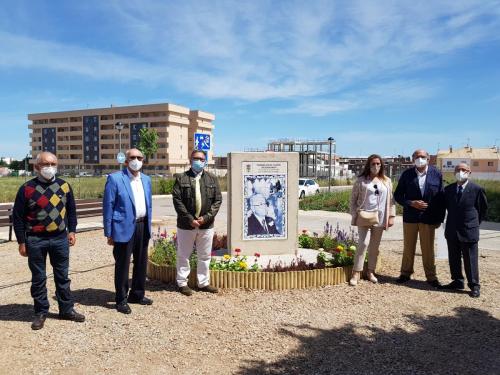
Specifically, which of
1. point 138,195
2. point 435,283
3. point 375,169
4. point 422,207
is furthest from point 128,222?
point 435,283

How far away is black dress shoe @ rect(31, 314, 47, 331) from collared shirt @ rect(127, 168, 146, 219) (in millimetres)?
1418

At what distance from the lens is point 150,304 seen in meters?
5.34

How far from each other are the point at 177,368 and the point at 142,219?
2.01m

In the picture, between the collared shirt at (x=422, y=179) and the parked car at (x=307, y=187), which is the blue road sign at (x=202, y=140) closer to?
the collared shirt at (x=422, y=179)

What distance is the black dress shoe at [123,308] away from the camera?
5004mm

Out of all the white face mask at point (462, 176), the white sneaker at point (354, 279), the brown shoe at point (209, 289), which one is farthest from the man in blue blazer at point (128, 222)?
the white face mask at point (462, 176)

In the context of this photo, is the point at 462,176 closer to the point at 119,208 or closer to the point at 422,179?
the point at 422,179

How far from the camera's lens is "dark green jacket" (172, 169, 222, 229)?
5491 mm

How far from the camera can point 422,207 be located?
20.0 ft

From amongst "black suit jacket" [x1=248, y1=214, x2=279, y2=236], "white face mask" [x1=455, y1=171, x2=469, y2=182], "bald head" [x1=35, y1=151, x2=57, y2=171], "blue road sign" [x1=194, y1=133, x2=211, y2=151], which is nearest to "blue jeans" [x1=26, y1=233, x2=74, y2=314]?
"bald head" [x1=35, y1=151, x2=57, y2=171]

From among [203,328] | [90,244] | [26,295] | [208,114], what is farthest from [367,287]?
[208,114]

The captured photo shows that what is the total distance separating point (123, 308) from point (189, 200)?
1.48 m

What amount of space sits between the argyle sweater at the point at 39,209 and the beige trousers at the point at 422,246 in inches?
181

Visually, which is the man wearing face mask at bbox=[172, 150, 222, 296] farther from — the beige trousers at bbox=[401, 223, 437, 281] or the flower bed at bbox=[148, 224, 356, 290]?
the beige trousers at bbox=[401, 223, 437, 281]
